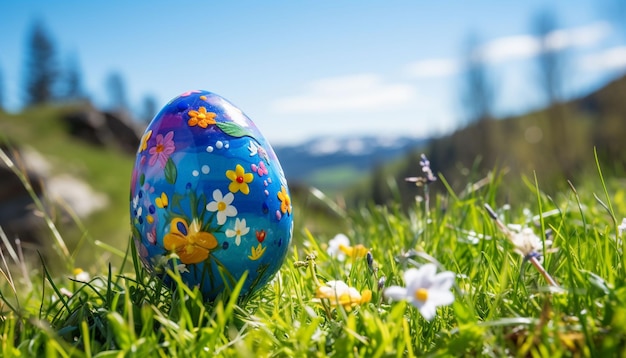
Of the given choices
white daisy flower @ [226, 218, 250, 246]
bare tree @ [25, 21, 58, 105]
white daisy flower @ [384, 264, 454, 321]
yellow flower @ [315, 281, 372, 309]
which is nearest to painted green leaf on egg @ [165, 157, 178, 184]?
white daisy flower @ [226, 218, 250, 246]

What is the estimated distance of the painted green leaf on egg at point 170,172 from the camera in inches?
66.1

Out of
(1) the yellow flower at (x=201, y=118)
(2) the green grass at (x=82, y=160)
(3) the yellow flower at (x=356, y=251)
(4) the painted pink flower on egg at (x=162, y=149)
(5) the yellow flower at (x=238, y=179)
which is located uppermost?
(1) the yellow flower at (x=201, y=118)

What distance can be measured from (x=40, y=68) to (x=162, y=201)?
2286 inches

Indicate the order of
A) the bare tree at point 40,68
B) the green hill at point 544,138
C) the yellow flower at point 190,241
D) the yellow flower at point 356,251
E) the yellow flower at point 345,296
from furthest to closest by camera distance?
the bare tree at point 40,68
the green hill at point 544,138
the yellow flower at point 356,251
the yellow flower at point 190,241
the yellow flower at point 345,296

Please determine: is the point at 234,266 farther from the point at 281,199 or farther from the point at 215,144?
the point at 215,144

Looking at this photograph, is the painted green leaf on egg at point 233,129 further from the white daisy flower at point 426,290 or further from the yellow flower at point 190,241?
the white daisy flower at point 426,290

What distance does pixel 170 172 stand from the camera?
1684mm

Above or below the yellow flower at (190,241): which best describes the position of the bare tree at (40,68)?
below

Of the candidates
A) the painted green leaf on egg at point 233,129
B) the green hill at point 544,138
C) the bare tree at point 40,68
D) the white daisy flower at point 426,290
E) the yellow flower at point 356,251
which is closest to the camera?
the white daisy flower at point 426,290

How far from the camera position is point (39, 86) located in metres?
53.0

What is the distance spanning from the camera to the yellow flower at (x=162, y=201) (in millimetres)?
1676

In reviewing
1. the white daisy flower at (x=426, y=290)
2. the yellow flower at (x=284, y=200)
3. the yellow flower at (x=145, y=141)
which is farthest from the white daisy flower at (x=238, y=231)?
the white daisy flower at (x=426, y=290)

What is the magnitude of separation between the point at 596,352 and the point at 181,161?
1.19m

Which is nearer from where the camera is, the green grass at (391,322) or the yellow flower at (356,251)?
the green grass at (391,322)
